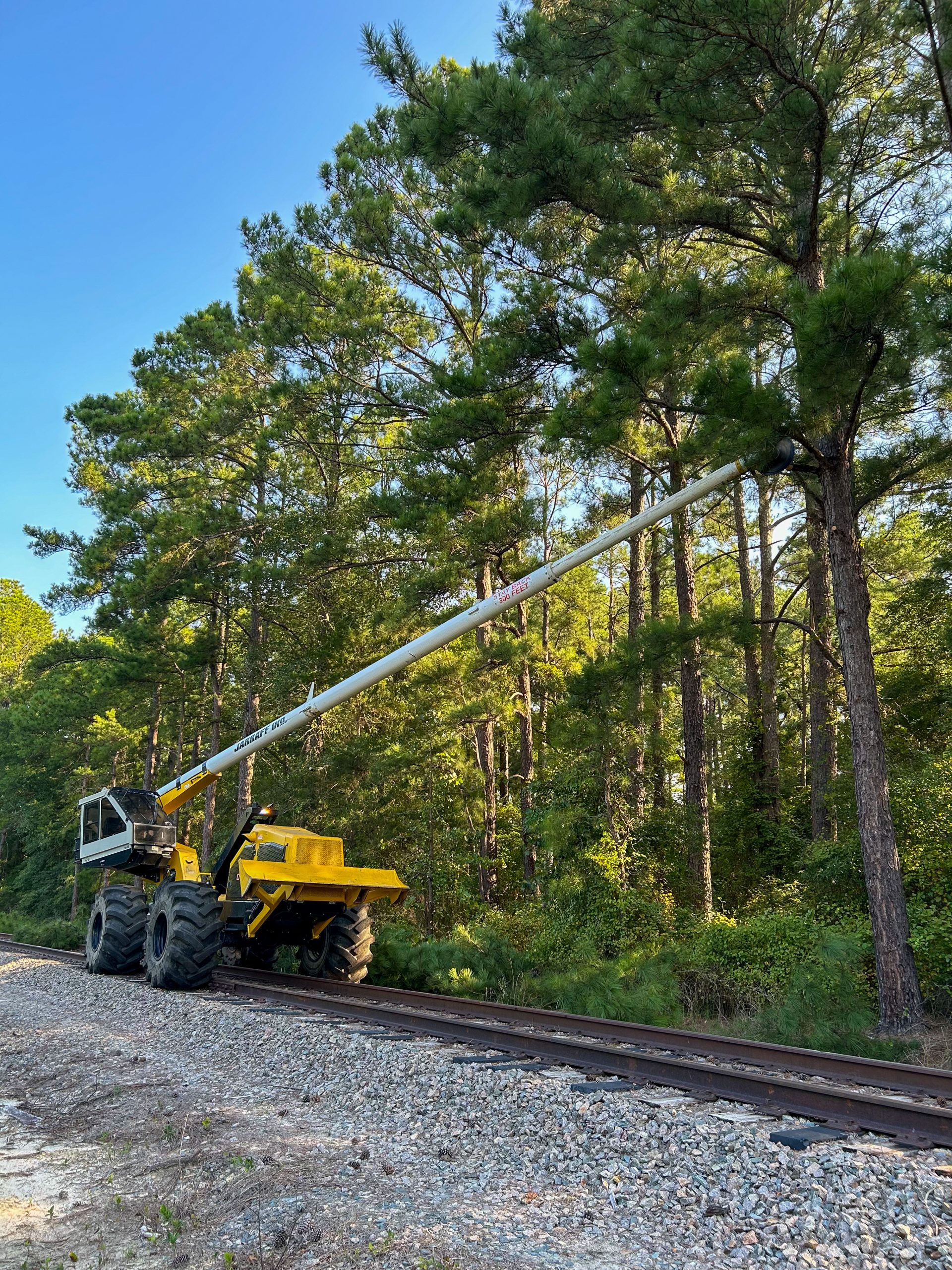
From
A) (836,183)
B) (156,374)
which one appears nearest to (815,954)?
(836,183)

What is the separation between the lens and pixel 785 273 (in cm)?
1109

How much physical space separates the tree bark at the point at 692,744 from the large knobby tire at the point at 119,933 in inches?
324

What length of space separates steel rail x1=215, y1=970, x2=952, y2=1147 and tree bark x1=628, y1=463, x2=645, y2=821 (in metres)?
5.34

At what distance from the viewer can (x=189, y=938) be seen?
36.3 ft

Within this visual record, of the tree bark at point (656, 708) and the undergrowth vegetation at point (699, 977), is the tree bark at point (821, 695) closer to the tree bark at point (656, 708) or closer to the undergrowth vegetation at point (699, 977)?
the tree bark at point (656, 708)

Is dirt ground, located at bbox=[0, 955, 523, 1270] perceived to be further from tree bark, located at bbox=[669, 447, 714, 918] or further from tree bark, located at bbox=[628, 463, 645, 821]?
tree bark, located at bbox=[669, 447, 714, 918]

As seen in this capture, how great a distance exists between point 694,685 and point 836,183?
730cm

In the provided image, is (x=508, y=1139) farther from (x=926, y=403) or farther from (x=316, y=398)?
(x=316, y=398)

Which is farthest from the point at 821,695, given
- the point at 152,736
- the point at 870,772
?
the point at 152,736

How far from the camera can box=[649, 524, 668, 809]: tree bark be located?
Answer: 13514 mm

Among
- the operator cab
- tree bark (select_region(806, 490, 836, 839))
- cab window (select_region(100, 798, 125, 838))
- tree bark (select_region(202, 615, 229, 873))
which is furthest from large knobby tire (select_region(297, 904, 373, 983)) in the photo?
tree bark (select_region(202, 615, 229, 873))

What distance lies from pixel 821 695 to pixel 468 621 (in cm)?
791

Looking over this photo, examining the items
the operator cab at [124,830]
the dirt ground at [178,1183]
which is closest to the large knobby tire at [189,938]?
the operator cab at [124,830]

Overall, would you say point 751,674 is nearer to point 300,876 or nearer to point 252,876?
point 300,876
